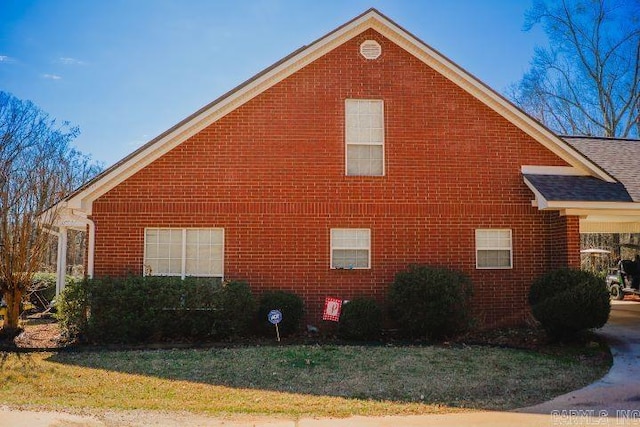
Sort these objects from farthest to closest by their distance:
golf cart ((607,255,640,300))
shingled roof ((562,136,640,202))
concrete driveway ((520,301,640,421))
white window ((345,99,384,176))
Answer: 1. golf cart ((607,255,640,300))
2. shingled roof ((562,136,640,202))
3. white window ((345,99,384,176))
4. concrete driveway ((520,301,640,421))

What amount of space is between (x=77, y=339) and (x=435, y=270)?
786 cm

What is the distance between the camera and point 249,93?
45.1ft

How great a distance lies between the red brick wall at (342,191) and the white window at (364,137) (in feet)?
0.66

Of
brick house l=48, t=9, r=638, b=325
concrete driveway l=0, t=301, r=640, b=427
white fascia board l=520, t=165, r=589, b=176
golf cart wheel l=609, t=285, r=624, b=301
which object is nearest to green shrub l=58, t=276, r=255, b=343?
brick house l=48, t=9, r=638, b=325

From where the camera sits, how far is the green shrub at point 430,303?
1208cm

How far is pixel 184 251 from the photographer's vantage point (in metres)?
13.5

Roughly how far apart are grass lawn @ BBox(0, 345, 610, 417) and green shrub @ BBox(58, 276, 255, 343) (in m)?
1.02

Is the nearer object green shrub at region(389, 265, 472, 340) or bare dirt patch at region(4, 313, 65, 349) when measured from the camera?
bare dirt patch at region(4, 313, 65, 349)

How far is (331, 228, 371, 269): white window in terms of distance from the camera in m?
13.7

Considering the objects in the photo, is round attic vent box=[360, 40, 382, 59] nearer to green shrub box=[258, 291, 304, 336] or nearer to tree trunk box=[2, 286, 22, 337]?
green shrub box=[258, 291, 304, 336]

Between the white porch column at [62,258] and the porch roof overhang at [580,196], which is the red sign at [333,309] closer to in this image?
the porch roof overhang at [580,196]

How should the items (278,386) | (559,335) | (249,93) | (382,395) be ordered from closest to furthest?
1. (382,395)
2. (278,386)
3. (559,335)
4. (249,93)

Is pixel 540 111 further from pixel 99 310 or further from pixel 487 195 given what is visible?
pixel 99 310

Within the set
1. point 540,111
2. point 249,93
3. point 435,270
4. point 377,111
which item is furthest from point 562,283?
point 540,111
